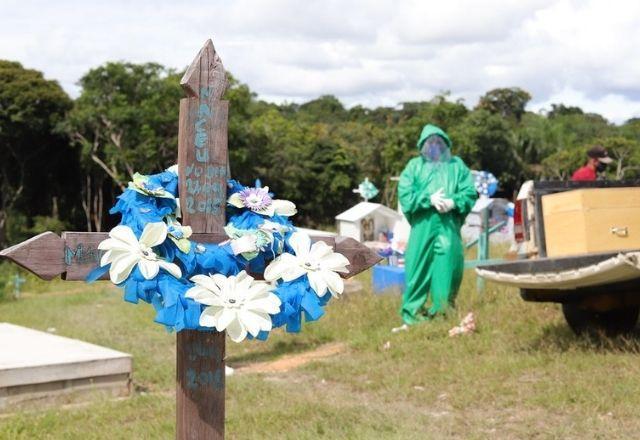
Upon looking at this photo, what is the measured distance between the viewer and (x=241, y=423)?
18.4 ft

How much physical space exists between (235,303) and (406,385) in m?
3.91

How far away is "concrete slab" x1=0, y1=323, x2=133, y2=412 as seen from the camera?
20.8ft

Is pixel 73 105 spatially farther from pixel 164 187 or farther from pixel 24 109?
pixel 164 187

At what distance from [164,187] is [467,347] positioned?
4.88m

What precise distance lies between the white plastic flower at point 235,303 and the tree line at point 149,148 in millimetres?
20135

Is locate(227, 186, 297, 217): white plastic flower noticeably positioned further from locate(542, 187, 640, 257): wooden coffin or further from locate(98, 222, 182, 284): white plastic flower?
locate(542, 187, 640, 257): wooden coffin

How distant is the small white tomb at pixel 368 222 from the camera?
58.4 ft

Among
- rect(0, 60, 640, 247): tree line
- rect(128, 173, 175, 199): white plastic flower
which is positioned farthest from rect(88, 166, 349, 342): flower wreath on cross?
rect(0, 60, 640, 247): tree line

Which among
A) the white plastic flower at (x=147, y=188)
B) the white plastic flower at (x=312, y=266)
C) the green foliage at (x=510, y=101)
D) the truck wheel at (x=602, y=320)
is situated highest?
the green foliage at (x=510, y=101)

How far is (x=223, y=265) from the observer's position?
3225 mm

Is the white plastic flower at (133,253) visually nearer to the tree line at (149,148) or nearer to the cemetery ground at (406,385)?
the cemetery ground at (406,385)

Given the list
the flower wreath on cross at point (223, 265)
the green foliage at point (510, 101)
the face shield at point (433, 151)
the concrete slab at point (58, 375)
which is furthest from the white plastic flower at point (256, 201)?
the green foliage at point (510, 101)

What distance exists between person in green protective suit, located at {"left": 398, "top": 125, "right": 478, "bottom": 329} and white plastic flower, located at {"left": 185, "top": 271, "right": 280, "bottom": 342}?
20.2ft

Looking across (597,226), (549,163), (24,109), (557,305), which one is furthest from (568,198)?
(549,163)
